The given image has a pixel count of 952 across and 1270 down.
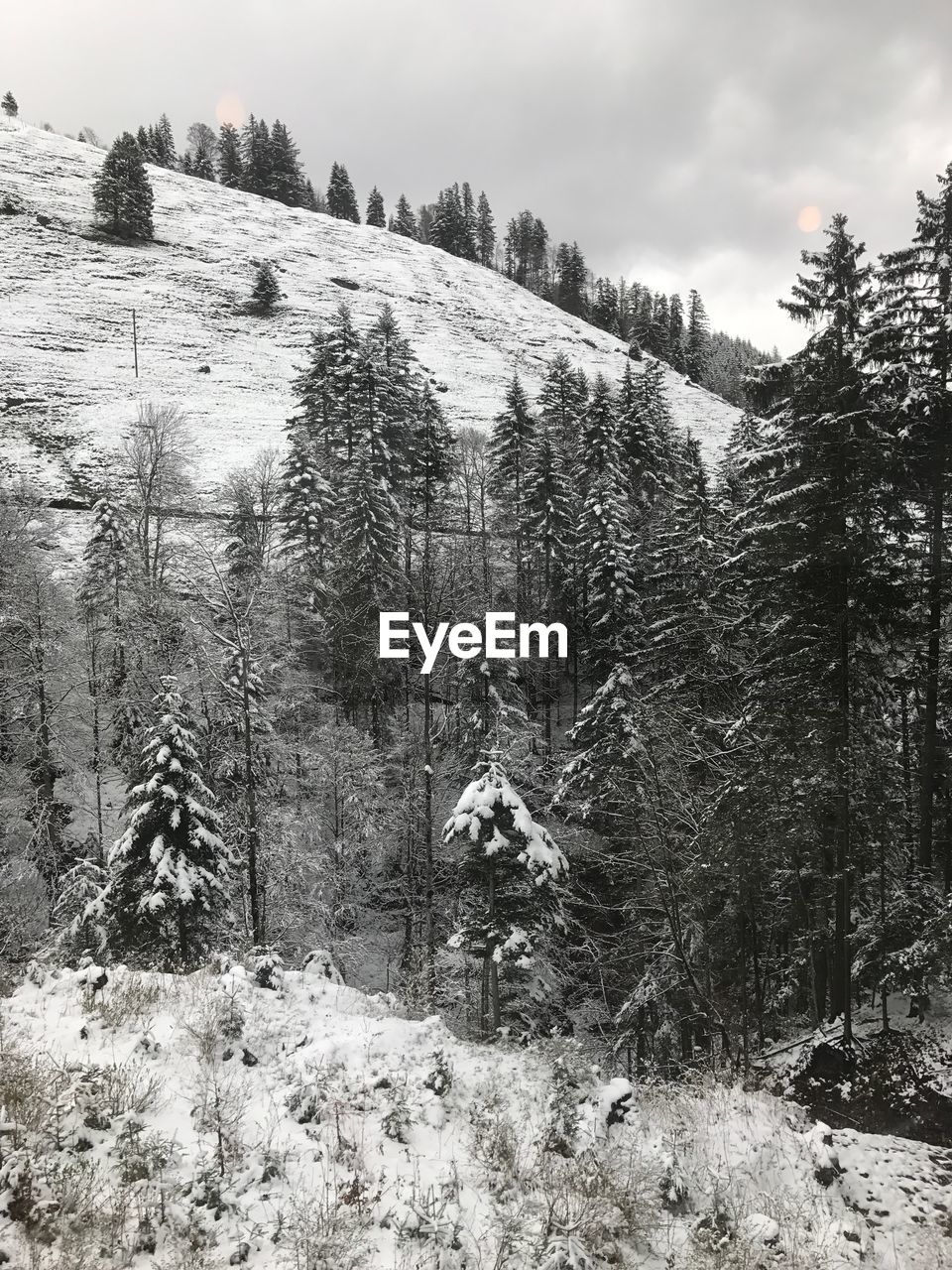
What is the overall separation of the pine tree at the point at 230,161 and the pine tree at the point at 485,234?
4139 cm

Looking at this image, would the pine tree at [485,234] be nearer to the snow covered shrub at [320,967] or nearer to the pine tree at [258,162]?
the pine tree at [258,162]

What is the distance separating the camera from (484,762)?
48.6ft

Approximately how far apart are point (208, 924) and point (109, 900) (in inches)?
93.6

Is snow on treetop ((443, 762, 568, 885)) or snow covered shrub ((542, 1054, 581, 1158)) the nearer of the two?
snow covered shrub ((542, 1054, 581, 1158))

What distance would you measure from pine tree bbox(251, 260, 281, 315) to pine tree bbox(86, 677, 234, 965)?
69.8 m

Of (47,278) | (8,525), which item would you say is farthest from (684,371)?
(8,525)

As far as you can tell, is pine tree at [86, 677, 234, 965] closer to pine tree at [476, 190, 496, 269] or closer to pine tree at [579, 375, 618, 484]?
pine tree at [579, 375, 618, 484]

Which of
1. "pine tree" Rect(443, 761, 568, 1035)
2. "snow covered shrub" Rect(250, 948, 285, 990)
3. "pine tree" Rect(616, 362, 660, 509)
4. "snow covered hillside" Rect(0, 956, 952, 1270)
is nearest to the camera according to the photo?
"snow covered hillside" Rect(0, 956, 952, 1270)

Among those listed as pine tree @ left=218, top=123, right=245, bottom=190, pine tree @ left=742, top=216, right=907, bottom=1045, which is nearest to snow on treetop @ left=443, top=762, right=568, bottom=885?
pine tree @ left=742, top=216, right=907, bottom=1045

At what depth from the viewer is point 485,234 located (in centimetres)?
11588

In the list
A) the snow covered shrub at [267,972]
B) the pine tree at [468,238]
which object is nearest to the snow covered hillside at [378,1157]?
the snow covered shrub at [267,972]

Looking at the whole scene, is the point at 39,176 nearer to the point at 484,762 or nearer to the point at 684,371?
the point at 684,371

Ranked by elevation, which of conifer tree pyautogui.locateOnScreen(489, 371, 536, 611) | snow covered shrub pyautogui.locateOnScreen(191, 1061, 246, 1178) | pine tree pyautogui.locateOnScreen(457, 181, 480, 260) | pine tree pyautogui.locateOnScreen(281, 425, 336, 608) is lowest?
snow covered shrub pyautogui.locateOnScreen(191, 1061, 246, 1178)

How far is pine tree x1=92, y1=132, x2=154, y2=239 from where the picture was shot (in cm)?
7406
